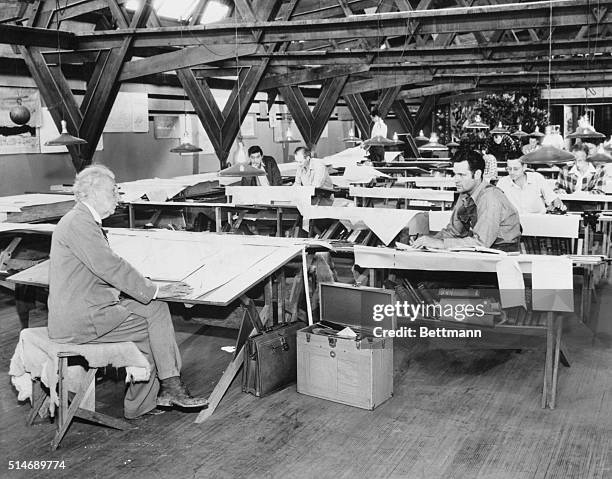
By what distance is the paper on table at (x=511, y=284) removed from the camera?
4.63 m

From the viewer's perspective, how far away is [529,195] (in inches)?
297

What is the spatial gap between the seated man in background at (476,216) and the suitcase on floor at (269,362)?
50.2 inches

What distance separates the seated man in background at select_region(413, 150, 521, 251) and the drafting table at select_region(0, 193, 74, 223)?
4.58 meters

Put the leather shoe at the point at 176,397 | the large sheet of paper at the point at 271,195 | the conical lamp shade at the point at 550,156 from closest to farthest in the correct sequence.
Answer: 1. the leather shoe at the point at 176,397
2. the conical lamp shade at the point at 550,156
3. the large sheet of paper at the point at 271,195

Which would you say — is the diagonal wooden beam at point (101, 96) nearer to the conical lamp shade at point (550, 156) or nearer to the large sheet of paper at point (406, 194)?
the large sheet of paper at point (406, 194)

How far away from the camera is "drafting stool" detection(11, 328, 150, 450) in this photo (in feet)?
13.2

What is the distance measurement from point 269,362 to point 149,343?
2.66ft

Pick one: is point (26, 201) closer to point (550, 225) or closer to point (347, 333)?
point (347, 333)

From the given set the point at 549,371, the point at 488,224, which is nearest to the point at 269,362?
the point at 549,371

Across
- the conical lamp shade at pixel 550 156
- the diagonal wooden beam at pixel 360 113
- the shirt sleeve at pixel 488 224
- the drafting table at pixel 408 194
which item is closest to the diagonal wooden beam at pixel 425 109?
the diagonal wooden beam at pixel 360 113

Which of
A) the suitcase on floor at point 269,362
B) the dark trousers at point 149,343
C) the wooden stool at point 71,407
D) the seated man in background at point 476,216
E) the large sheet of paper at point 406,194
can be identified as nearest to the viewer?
the wooden stool at point 71,407

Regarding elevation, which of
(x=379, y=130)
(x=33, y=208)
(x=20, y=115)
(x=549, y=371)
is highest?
(x=20, y=115)

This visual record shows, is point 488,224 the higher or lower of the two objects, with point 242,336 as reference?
higher

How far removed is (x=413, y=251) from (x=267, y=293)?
3.47ft
